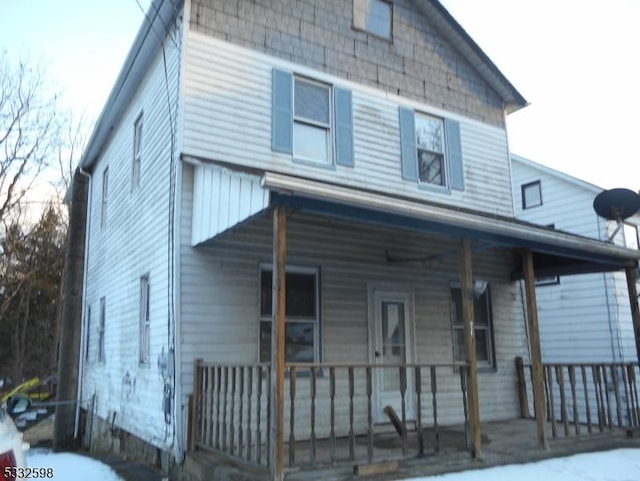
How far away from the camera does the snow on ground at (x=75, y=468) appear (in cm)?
748

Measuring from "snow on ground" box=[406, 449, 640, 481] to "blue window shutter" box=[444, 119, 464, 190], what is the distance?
16.4 ft

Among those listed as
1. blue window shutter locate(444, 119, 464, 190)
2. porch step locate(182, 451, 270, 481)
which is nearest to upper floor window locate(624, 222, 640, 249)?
blue window shutter locate(444, 119, 464, 190)

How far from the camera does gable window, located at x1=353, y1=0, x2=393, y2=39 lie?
395 inches

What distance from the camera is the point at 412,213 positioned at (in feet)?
19.4

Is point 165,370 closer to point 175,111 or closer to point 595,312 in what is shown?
point 175,111

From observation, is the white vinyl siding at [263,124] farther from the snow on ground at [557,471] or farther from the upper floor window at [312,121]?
the snow on ground at [557,471]

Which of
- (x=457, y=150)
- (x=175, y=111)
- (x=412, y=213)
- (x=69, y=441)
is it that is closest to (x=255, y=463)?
(x=412, y=213)

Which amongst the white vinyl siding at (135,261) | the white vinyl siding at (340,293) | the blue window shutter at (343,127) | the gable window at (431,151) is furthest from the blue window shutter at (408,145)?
the white vinyl siding at (135,261)

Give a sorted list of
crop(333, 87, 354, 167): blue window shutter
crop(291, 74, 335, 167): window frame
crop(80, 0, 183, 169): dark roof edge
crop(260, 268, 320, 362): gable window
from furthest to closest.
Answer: crop(333, 87, 354, 167): blue window shutter → crop(291, 74, 335, 167): window frame → crop(80, 0, 183, 169): dark roof edge → crop(260, 268, 320, 362): gable window

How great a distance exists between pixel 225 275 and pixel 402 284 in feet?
9.84

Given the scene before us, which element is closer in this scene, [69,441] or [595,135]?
[69,441]

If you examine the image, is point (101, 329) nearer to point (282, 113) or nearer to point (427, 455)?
point (282, 113)

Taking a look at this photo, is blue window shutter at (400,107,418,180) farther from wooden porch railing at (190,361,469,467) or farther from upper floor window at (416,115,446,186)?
wooden porch railing at (190,361,469,467)

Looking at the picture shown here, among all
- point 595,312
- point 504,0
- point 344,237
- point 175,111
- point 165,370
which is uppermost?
point 504,0
